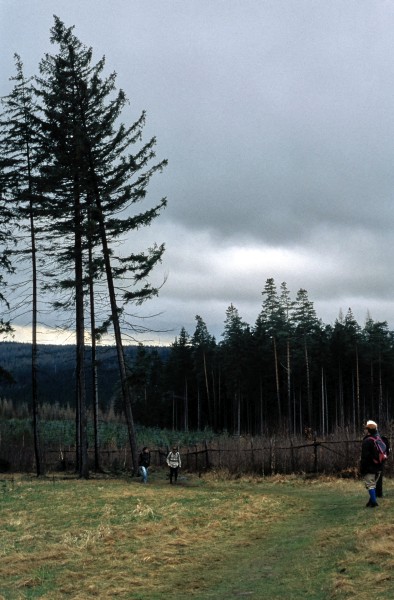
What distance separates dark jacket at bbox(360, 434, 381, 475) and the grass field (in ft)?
3.22

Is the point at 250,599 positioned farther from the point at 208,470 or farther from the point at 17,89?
the point at 17,89

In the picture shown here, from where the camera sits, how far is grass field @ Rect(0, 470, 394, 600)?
31.6 feet

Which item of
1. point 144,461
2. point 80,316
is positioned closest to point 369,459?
point 144,461

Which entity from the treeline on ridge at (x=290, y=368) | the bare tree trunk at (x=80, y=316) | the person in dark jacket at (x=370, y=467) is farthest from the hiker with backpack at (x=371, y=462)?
the treeline on ridge at (x=290, y=368)

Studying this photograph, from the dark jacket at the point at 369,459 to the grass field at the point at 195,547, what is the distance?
3.22ft

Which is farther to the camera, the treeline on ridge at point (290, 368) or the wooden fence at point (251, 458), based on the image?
the treeline on ridge at point (290, 368)

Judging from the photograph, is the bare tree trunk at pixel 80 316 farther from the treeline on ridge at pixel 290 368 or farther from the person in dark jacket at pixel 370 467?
Result: the treeline on ridge at pixel 290 368

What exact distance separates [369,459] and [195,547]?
4881 millimetres

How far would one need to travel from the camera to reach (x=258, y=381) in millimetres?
76375

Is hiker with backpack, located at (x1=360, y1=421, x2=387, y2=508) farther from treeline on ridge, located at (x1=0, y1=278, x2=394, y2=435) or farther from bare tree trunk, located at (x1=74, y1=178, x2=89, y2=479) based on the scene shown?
treeline on ridge, located at (x1=0, y1=278, x2=394, y2=435)

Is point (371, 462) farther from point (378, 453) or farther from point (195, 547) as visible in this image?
point (195, 547)

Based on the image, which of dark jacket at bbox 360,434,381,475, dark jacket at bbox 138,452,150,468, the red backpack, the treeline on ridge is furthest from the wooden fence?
the treeline on ridge

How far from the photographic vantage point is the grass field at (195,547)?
9.62 m

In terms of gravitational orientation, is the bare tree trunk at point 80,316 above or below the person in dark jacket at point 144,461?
above
